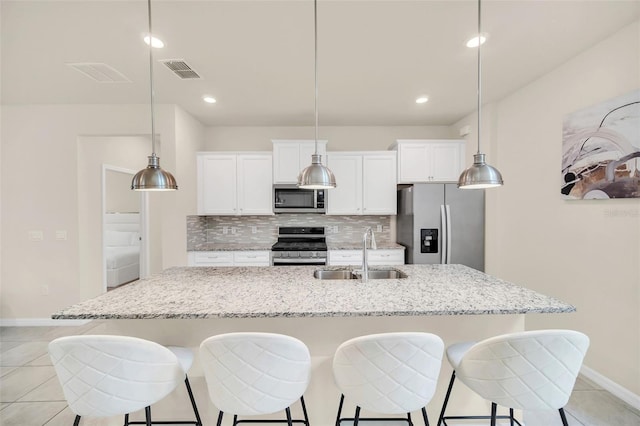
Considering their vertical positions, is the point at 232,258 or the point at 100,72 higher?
the point at 100,72

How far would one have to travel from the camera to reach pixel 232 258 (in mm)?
3977

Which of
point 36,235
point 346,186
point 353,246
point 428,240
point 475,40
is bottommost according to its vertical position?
point 353,246

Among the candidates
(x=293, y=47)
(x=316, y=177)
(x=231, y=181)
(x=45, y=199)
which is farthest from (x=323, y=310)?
(x=45, y=199)

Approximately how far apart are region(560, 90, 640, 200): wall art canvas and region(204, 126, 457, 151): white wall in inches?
83.7

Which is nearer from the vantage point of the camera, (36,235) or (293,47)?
(293,47)

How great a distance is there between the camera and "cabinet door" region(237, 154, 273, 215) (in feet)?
13.7

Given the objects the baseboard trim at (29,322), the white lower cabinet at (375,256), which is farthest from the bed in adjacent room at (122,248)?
the white lower cabinet at (375,256)

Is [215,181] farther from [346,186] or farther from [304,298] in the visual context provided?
[304,298]

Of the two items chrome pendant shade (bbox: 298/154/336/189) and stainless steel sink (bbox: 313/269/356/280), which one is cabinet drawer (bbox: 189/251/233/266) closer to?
stainless steel sink (bbox: 313/269/356/280)

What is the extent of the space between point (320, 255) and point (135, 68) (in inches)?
110

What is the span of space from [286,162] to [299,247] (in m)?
1.20

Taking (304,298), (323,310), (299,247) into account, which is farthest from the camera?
(299,247)

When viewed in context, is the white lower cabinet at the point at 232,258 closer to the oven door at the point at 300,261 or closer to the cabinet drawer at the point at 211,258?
the cabinet drawer at the point at 211,258

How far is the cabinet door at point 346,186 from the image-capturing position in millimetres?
4191
